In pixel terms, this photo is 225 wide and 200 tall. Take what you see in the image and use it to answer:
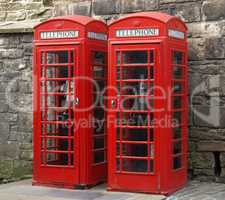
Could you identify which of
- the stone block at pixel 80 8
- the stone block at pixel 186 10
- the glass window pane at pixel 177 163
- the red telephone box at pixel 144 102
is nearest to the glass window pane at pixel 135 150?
the red telephone box at pixel 144 102

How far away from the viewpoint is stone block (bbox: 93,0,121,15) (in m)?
7.76

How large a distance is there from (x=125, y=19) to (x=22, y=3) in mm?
3072

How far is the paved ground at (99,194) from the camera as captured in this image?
6.21 meters

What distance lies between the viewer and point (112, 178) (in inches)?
257

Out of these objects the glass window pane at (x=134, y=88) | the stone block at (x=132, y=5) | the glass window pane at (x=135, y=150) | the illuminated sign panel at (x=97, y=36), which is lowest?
the glass window pane at (x=135, y=150)

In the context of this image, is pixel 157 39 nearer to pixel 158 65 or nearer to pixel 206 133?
→ pixel 158 65

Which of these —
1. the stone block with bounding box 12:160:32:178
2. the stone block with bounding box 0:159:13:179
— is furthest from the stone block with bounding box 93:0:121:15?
the stone block with bounding box 0:159:13:179

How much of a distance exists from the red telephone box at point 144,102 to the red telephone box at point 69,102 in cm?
40

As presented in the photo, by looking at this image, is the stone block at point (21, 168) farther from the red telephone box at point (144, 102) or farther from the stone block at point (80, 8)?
the stone block at point (80, 8)

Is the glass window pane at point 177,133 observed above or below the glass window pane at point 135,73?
below

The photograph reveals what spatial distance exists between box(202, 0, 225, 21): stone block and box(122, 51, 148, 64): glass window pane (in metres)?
1.29

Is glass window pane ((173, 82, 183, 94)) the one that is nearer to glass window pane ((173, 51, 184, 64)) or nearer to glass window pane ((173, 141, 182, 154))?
glass window pane ((173, 51, 184, 64))

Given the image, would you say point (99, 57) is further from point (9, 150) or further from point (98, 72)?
point (9, 150)

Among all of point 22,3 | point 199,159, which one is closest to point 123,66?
point 199,159
